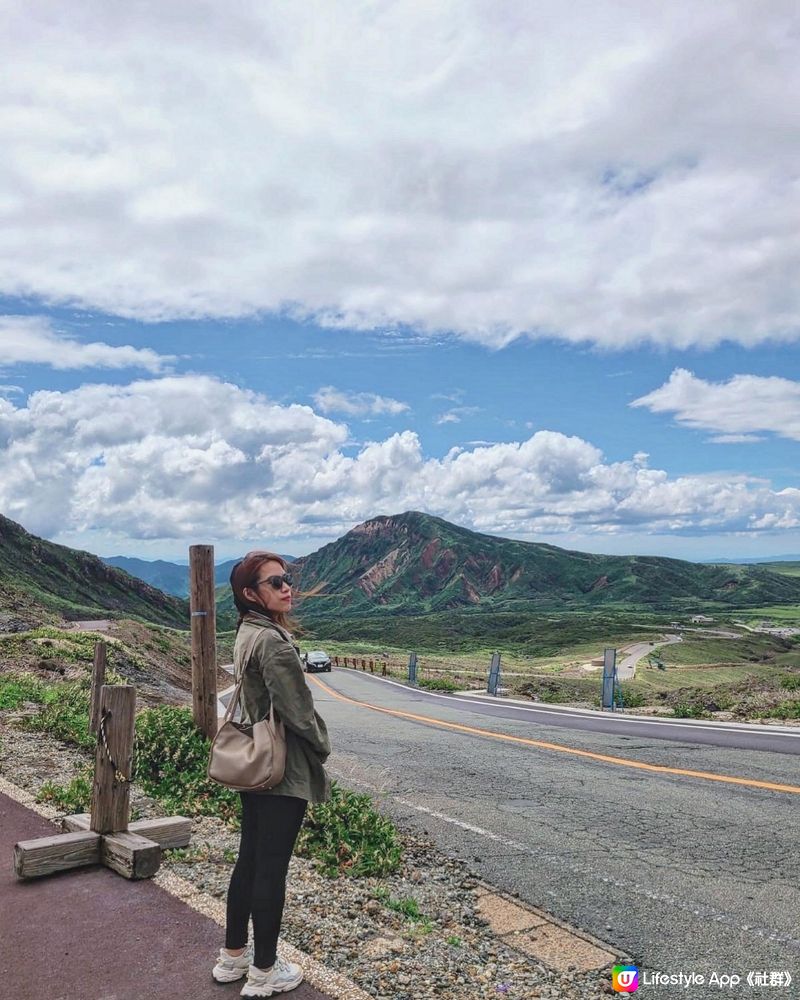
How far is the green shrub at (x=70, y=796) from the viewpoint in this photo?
6.71m

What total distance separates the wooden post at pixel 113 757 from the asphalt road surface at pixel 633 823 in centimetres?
265

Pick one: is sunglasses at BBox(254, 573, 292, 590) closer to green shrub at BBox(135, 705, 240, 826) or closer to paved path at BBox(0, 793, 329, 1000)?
paved path at BBox(0, 793, 329, 1000)

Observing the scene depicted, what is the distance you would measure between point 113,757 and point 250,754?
8.14ft

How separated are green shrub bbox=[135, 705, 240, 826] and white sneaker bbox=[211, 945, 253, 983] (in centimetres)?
285

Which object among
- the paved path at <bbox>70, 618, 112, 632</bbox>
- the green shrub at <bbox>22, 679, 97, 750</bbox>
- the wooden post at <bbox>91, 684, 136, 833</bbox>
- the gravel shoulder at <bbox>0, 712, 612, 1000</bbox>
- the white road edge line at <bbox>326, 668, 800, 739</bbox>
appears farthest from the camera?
the paved path at <bbox>70, 618, 112, 632</bbox>

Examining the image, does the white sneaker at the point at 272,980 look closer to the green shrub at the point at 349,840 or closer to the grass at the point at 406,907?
the grass at the point at 406,907

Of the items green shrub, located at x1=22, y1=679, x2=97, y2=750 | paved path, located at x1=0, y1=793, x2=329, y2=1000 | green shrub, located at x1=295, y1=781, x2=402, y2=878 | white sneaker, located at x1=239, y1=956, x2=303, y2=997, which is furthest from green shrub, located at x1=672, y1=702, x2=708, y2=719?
white sneaker, located at x1=239, y1=956, x2=303, y2=997

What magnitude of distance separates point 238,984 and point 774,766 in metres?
7.32

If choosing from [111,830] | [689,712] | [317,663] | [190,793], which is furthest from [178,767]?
[317,663]

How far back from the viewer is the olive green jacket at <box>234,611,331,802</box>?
3.55 metres

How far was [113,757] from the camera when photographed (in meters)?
5.47

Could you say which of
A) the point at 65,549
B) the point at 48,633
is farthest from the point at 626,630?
A: the point at 48,633

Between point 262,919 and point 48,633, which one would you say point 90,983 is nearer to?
point 262,919

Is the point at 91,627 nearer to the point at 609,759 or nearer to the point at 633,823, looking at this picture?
the point at 609,759
